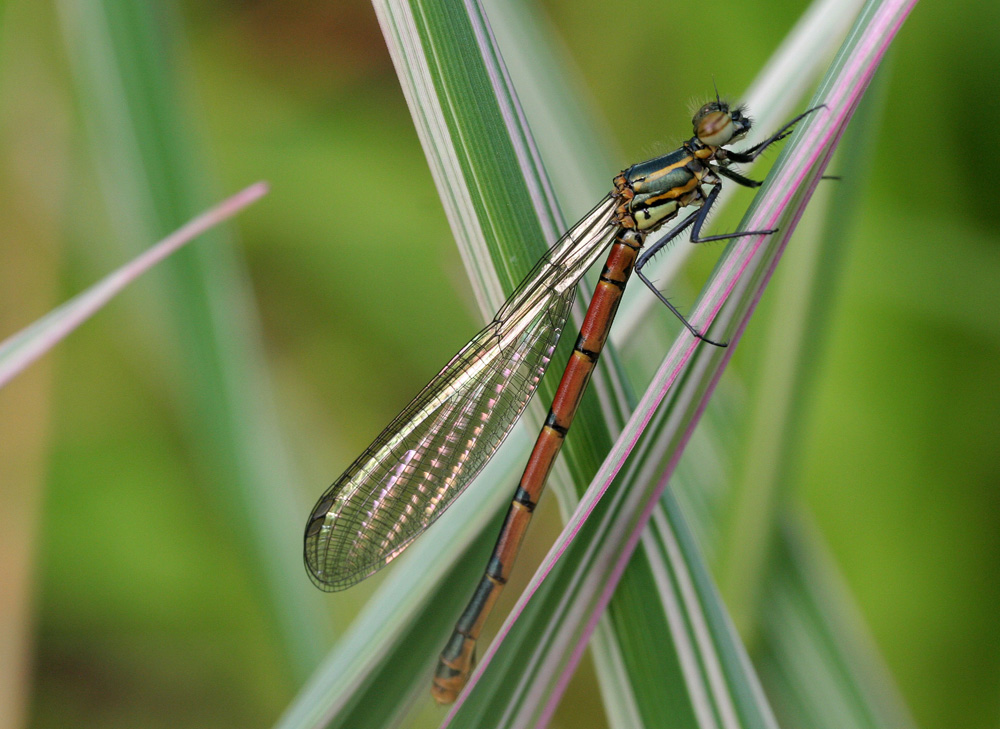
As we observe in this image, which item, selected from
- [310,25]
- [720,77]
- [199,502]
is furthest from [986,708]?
[310,25]

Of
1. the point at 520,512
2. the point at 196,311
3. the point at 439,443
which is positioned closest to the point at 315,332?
the point at 196,311

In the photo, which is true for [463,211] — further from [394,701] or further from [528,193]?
[394,701]

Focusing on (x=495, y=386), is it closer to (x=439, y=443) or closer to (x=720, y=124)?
(x=439, y=443)

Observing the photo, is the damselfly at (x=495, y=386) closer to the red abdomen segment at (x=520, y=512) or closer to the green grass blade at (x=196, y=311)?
the red abdomen segment at (x=520, y=512)

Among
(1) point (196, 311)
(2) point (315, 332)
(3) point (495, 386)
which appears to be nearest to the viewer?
(3) point (495, 386)

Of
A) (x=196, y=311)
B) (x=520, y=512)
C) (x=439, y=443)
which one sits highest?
(x=196, y=311)

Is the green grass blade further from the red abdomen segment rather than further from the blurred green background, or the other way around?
the red abdomen segment

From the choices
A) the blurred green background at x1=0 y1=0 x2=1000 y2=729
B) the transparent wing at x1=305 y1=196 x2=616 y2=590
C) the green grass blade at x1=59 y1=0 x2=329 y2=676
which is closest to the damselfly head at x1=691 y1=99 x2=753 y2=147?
the blurred green background at x1=0 y1=0 x2=1000 y2=729
